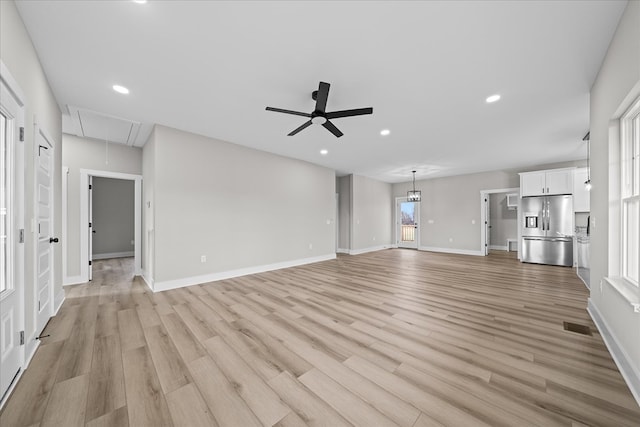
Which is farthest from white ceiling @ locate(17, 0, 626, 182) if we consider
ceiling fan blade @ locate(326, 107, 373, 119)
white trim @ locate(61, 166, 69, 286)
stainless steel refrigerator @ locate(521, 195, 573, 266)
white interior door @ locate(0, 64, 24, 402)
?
stainless steel refrigerator @ locate(521, 195, 573, 266)

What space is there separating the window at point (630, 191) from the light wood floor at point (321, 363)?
813 millimetres

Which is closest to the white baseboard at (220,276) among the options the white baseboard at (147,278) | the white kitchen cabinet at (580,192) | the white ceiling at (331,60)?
the white baseboard at (147,278)

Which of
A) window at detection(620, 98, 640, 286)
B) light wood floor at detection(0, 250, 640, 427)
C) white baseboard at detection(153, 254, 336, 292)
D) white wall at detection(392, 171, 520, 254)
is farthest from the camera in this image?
white wall at detection(392, 171, 520, 254)

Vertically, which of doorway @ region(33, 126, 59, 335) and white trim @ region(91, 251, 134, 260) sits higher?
doorway @ region(33, 126, 59, 335)

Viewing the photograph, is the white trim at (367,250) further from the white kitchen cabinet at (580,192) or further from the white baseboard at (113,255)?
the white baseboard at (113,255)

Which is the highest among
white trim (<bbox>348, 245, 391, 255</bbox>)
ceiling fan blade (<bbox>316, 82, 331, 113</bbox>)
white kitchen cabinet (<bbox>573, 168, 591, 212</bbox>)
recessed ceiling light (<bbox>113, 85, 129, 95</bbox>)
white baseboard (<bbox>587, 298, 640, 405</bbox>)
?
recessed ceiling light (<bbox>113, 85, 129, 95</bbox>)

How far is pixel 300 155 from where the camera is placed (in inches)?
229

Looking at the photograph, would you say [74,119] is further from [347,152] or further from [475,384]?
[475,384]

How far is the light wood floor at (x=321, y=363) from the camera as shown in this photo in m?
1.42

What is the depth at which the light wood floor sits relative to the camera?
1.42 metres

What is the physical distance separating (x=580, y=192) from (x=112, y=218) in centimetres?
1274

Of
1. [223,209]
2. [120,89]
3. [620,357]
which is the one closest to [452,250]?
[620,357]

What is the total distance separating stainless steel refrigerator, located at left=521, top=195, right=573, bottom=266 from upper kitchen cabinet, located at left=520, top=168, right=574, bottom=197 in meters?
0.15

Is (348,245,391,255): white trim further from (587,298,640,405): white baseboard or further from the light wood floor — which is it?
(587,298,640,405): white baseboard
